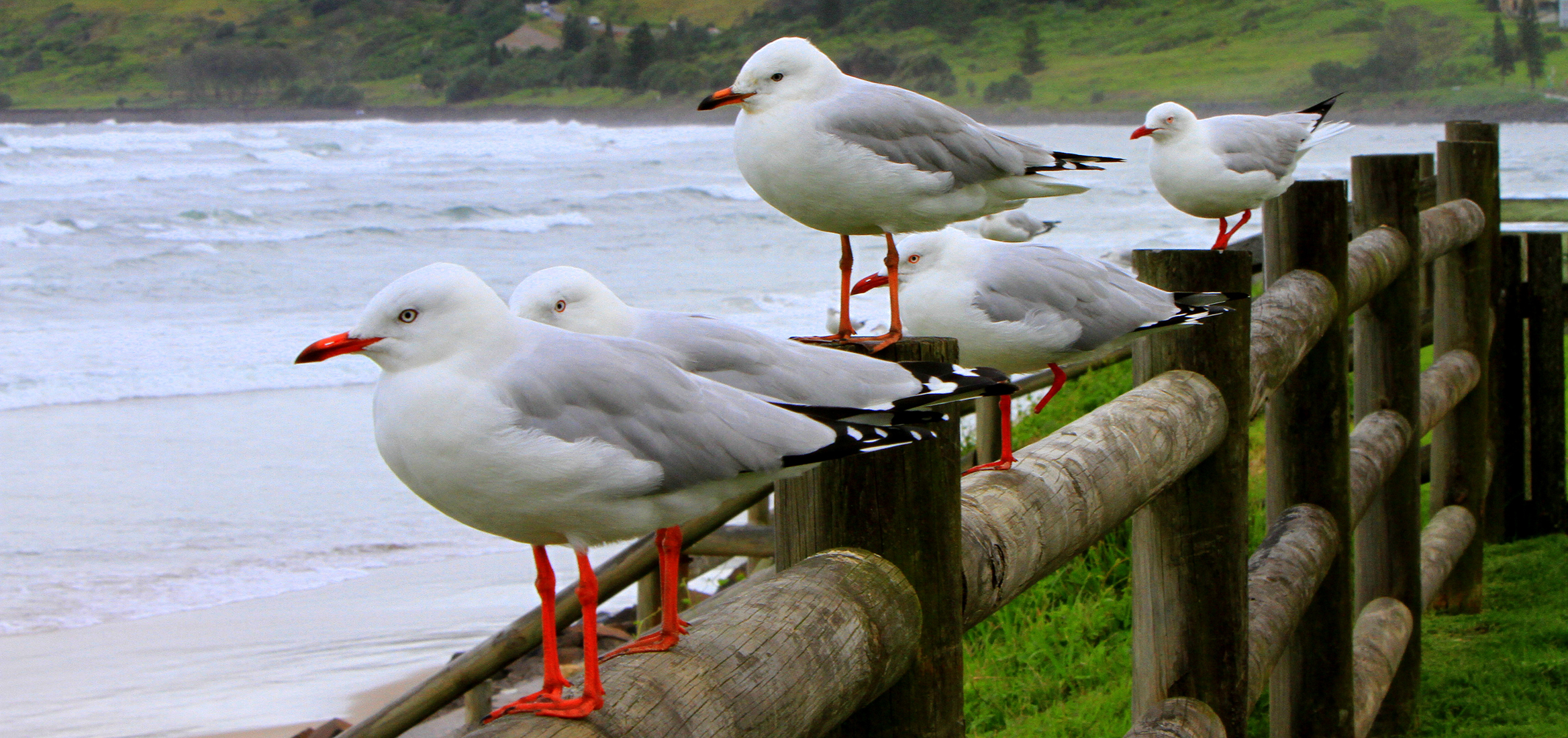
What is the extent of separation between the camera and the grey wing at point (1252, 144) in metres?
3.41

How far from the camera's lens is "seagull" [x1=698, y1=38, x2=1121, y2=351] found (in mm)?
1936

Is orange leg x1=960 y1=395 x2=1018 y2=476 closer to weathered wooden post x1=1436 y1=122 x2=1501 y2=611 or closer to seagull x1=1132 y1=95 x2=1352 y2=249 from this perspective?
seagull x1=1132 y1=95 x2=1352 y2=249

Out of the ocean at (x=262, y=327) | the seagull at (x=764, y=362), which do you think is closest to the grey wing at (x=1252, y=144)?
the seagull at (x=764, y=362)

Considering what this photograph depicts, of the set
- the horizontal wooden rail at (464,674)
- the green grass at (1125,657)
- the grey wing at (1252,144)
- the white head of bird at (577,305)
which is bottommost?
the green grass at (1125,657)

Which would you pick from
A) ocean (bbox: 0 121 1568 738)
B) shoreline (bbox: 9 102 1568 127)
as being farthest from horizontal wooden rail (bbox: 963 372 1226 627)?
shoreline (bbox: 9 102 1568 127)

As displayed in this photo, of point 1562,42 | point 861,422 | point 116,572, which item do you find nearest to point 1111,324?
point 861,422

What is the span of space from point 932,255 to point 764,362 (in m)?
0.91

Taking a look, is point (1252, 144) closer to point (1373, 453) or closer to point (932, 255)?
point (1373, 453)

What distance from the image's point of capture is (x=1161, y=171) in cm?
353

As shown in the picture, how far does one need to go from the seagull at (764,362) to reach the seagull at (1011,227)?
4340mm

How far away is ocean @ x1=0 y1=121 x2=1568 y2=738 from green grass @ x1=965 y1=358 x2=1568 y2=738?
8.43 feet

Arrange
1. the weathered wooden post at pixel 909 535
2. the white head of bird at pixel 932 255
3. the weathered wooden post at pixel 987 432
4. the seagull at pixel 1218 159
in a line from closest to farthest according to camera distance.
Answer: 1. the weathered wooden post at pixel 909 535
2. the white head of bird at pixel 932 255
3. the seagull at pixel 1218 159
4. the weathered wooden post at pixel 987 432

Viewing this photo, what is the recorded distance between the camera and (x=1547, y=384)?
541 cm

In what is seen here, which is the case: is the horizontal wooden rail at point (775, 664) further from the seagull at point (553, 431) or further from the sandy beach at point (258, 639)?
the sandy beach at point (258, 639)
